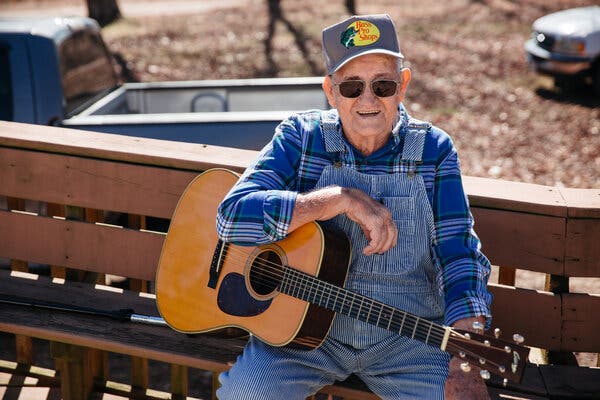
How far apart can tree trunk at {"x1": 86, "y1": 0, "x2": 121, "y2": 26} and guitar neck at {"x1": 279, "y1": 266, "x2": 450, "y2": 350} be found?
1176cm

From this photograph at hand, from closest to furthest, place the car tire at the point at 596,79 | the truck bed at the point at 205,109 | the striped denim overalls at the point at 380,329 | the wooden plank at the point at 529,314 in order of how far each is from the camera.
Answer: the striped denim overalls at the point at 380,329 < the wooden plank at the point at 529,314 < the truck bed at the point at 205,109 < the car tire at the point at 596,79

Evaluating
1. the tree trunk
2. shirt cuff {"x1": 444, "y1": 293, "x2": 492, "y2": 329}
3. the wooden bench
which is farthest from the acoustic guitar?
the tree trunk

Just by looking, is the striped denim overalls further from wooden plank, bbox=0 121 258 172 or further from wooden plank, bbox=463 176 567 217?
wooden plank, bbox=0 121 258 172

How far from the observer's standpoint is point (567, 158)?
319 inches

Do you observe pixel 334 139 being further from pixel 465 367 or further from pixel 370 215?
pixel 465 367

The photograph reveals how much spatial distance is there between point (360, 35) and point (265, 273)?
88cm

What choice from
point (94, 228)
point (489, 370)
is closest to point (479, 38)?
point (94, 228)

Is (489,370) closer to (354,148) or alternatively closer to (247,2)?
(354,148)

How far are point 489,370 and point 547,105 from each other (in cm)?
759

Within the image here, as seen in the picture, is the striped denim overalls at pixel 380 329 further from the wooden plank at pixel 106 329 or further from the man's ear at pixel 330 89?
the wooden plank at pixel 106 329

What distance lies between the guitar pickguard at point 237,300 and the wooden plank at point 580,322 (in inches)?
45.4

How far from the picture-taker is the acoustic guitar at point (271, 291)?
2639 mm

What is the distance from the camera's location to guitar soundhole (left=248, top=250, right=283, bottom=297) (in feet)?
9.65

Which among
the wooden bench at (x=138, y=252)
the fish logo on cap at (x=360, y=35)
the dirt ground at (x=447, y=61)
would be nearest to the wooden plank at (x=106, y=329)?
the wooden bench at (x=138, y=252)
